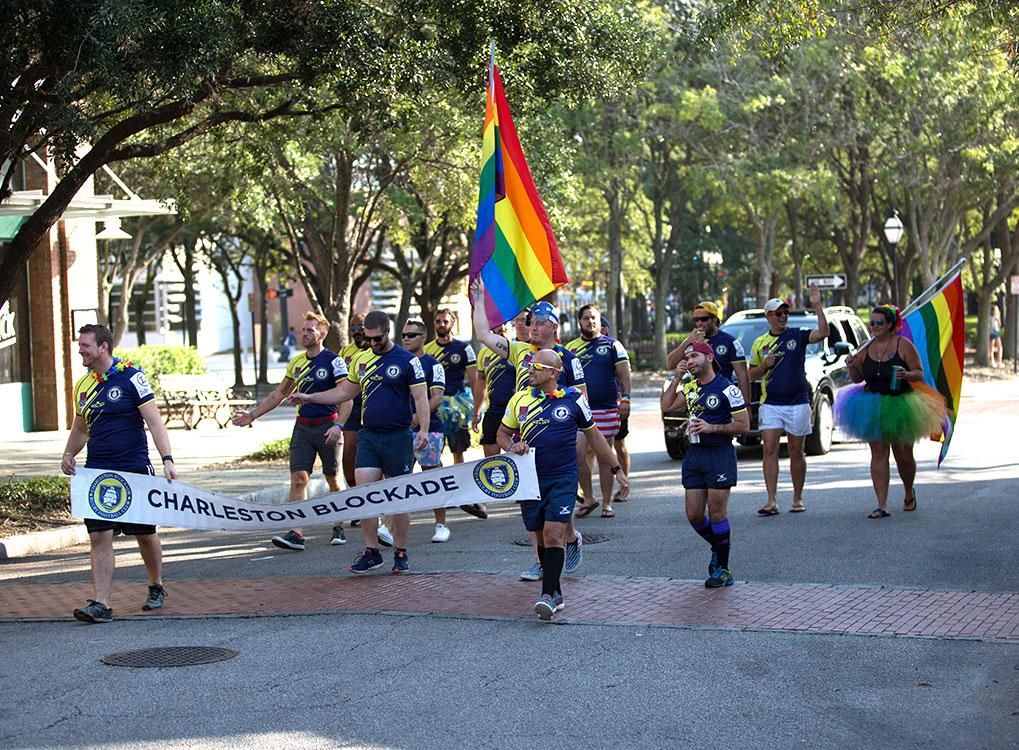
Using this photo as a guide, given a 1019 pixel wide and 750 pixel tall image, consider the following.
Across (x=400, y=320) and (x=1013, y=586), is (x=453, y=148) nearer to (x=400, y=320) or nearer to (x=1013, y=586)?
(x=1013, y=586)

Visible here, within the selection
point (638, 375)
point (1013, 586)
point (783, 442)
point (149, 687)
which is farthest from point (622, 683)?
point (638, 375)

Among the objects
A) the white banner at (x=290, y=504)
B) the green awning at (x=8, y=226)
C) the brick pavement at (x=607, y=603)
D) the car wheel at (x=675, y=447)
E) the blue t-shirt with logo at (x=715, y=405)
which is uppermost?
the green awning at (x=8, y=226)

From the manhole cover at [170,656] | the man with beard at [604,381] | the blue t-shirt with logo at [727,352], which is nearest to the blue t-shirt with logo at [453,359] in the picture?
the man with beard at [604,381]

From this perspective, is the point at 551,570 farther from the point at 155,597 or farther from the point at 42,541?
the point at 42,541

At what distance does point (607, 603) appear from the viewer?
30.2 ft

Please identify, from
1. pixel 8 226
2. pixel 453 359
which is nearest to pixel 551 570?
pixel 453 359

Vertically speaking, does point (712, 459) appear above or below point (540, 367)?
below

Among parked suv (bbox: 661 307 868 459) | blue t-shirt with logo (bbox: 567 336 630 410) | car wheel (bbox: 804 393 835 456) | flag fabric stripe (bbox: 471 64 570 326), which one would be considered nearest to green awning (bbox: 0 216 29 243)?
parked suv (bbox: 661 307 868 459)

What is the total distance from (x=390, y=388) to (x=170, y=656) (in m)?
3.15

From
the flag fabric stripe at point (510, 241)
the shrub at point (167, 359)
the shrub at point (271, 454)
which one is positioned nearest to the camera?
the flag fabric stripe at point (510, 241)

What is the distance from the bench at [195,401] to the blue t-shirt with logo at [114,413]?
57.9 ft

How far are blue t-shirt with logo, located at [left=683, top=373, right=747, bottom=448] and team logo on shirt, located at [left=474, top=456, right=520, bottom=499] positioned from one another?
1482 mm

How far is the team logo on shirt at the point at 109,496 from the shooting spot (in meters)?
9.15

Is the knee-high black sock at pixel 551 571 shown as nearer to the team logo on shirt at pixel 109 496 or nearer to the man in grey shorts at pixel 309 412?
the team logo on shirt at pixel 109 496
